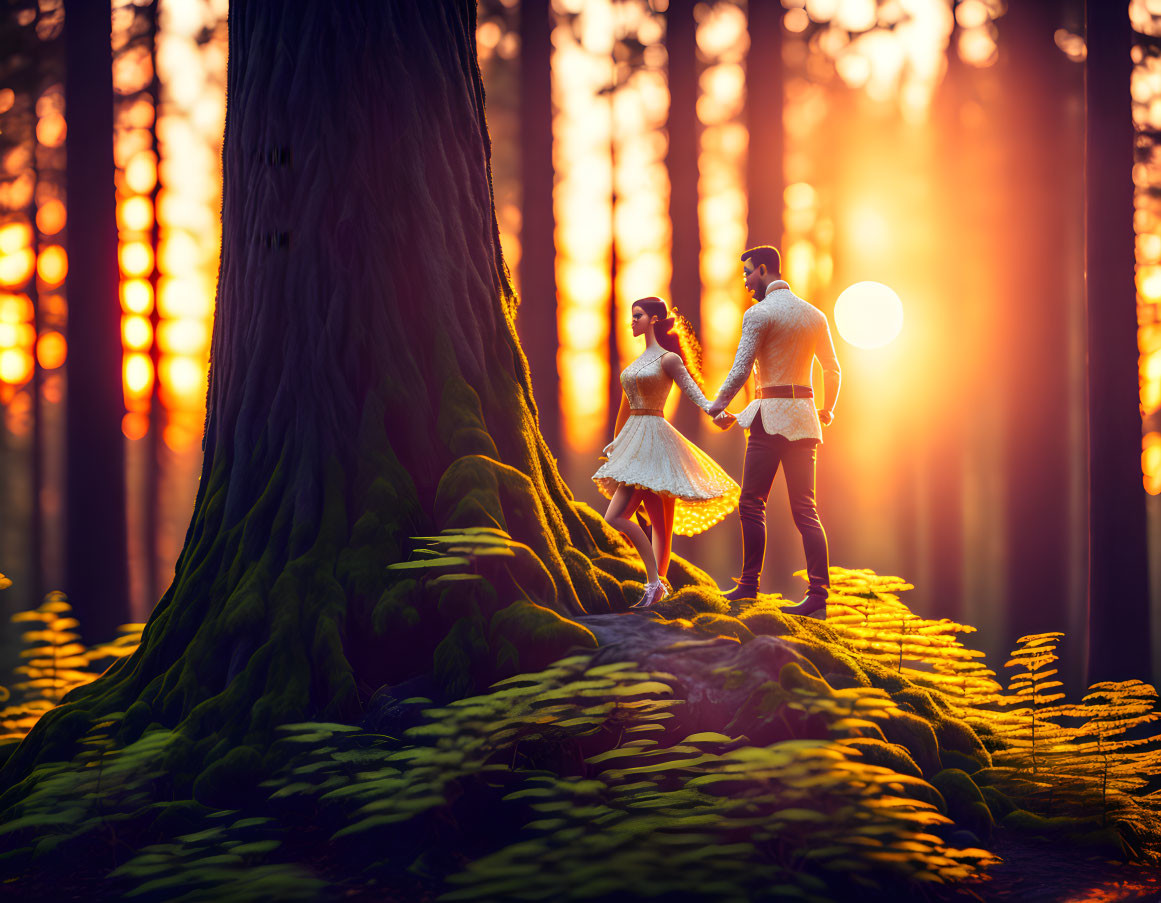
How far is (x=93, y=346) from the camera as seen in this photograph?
1118 cm

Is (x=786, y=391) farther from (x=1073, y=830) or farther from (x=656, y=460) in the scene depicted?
(x=1073, y=830)

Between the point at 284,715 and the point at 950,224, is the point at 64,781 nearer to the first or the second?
the point at 284,715

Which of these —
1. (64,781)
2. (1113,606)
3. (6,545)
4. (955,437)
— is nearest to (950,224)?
(955,437)

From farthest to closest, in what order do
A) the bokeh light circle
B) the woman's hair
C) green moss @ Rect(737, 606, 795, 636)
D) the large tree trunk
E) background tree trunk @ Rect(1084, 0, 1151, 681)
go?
the bokeh light circle, background tree trunk @ Rect(1084, 0, 1151, 681), the woman's hair, green moss @ Rect(737, 606, 795, 636), the large tree trunk

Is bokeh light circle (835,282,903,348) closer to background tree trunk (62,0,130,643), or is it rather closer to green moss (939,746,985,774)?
green moss (939,746,985,774)

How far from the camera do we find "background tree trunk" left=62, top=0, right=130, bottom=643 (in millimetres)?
11023

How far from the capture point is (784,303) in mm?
5723

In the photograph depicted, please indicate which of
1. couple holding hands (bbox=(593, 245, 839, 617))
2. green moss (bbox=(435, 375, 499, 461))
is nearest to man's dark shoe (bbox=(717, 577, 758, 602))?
couple holding hands (bbox=(593, 245, 839, 617))

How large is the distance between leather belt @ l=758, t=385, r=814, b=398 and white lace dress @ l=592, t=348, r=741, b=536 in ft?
1.42

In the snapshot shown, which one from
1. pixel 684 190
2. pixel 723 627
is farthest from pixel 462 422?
pixel 684 190

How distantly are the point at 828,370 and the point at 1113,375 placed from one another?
14.4 ft

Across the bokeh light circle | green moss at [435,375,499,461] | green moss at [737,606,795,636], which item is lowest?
green moss at [737,606,795,636]

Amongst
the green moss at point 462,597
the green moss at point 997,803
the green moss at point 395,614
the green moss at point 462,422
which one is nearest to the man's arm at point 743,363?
the green moss at point 462,422

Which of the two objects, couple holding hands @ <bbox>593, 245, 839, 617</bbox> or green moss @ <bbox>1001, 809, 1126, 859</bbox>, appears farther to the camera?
couple holding hands @ <bbox>593, 245, 839, 617</bbox>
